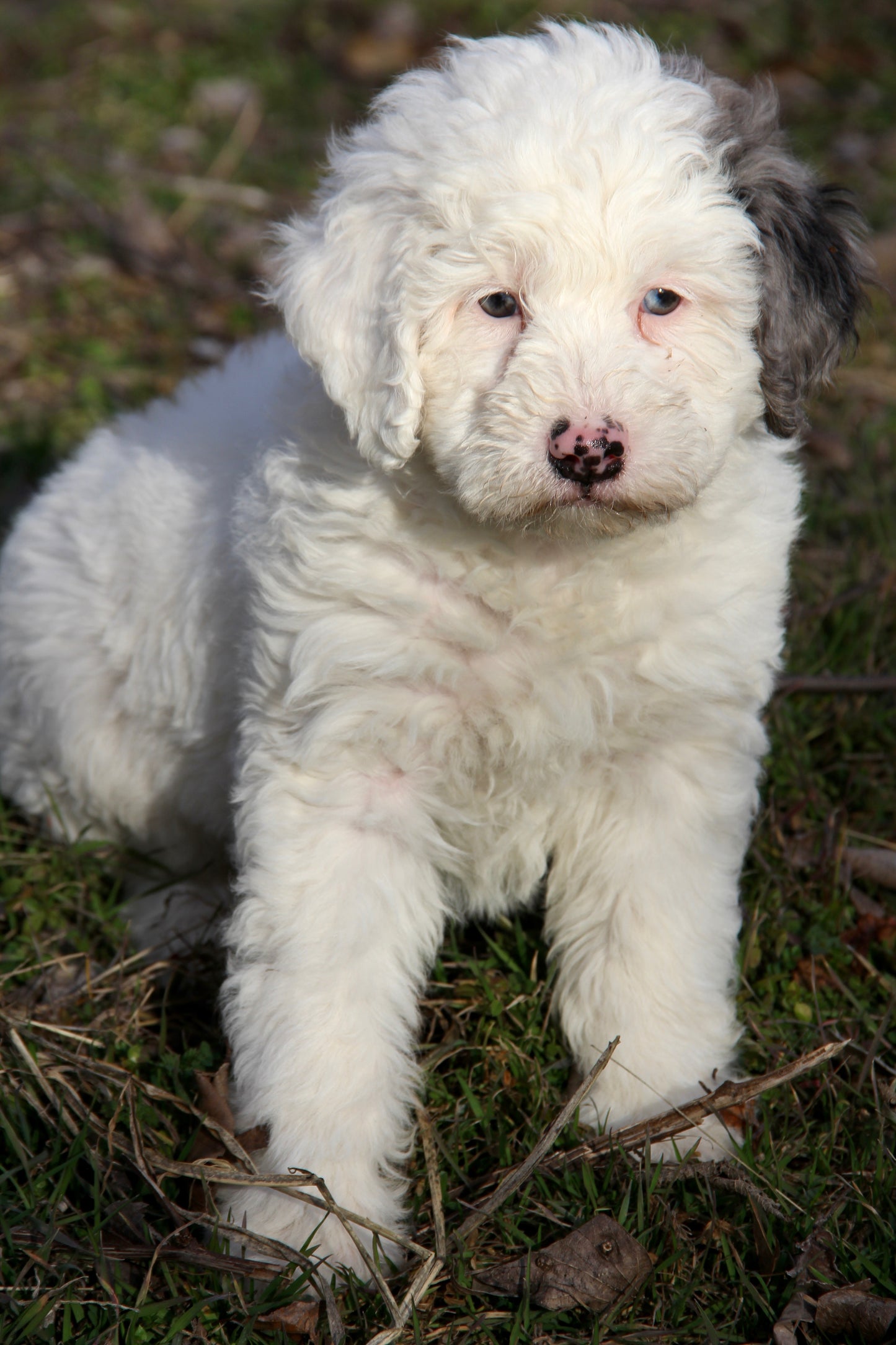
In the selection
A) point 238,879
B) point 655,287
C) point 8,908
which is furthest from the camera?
point 8,908

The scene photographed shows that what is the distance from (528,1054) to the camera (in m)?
3.28

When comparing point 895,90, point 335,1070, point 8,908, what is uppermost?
point 895,90

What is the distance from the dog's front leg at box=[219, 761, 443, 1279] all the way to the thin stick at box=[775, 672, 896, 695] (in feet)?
5.51

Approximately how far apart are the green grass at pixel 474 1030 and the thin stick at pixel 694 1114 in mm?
50

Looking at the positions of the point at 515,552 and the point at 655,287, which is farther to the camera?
the point at 515,552

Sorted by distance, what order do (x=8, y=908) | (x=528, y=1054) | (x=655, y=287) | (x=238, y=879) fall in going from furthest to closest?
(x=8, y=908), (x=528, y=1054), (x=238, y=879), (x=655, y=287)

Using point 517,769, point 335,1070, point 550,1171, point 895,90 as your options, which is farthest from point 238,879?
point 895,90

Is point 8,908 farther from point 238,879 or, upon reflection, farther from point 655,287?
point 655,287

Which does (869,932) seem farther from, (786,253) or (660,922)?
(786,253)

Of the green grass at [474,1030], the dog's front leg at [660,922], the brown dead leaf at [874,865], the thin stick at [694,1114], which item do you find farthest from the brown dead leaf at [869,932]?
the thin stick at [694,1114]

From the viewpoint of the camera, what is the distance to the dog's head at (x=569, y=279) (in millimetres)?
2537

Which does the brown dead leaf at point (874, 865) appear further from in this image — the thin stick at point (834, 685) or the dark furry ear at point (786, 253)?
the dark furry ear at point (786, 253)

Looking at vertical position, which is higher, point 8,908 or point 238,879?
point 238,879

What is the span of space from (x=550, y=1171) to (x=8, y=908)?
1.80 m
